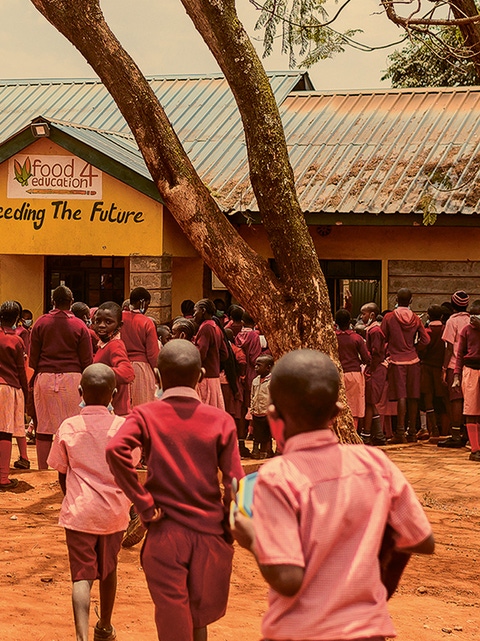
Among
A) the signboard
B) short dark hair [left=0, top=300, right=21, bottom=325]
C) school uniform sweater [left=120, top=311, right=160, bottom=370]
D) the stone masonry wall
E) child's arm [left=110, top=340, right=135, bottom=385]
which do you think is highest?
the signboard

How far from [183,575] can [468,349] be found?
7.67 m

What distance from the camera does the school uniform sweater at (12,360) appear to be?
927 cm

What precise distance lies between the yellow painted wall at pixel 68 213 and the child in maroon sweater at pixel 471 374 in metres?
6.04

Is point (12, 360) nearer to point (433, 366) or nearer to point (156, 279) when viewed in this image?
point (433, 366)

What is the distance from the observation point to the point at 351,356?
1182 centimetres

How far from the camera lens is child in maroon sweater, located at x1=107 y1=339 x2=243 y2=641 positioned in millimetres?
4062

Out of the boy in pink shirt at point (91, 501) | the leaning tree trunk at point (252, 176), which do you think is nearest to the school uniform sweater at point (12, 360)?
the leaning tree trunk at point (252, 176)

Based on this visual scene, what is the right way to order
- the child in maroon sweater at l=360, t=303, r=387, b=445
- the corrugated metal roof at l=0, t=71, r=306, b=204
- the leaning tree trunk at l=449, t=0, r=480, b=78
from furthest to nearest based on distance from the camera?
the corrugated metal roof at l=0, t=71, r=306, b=204 < the child in maroon sweater at l=360, t=303, r=387, b=445 < the leaning tree trunk at l=449, t=0, r=480, b=78

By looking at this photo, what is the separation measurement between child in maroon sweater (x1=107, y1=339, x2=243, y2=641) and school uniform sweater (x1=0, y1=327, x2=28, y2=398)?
5.30 metres

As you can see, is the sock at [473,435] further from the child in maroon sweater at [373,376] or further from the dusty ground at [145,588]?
the dusty ground at [145,588]

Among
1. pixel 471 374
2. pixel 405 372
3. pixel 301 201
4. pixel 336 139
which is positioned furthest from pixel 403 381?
pixel 336 139

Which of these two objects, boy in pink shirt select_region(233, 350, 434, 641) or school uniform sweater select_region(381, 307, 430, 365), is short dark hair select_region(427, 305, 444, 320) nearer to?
school uniform sweater select_region(381, 307, 430, 365)

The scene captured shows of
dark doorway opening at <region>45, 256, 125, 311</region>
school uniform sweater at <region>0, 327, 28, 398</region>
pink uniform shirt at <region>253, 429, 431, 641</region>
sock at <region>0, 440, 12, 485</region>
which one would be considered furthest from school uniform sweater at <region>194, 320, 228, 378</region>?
pink uniform shirt at <region>253, 429, 431, 641</region>

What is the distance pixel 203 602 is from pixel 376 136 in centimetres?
1389
